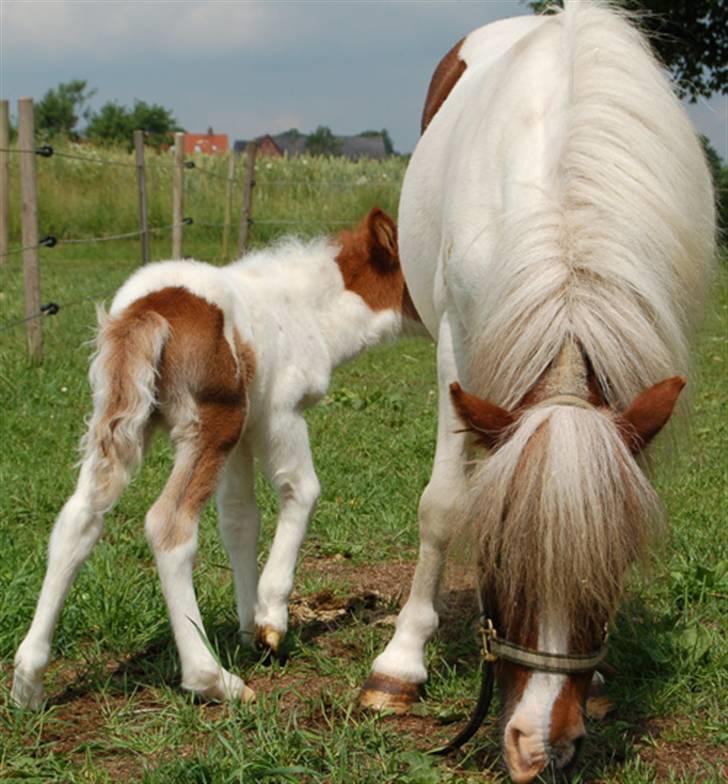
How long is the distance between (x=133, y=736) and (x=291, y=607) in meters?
1.25

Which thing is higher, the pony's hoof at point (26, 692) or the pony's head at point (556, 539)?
the pony's head at point (556, 539)

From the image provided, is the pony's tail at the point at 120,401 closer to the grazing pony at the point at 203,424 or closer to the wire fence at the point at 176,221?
the grazing pony at the point at 203,424

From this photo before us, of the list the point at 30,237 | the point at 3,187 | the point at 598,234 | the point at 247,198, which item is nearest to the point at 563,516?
the point at 598,234

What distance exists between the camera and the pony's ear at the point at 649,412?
259 centimetres

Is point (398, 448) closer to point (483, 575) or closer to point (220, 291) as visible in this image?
point (220, 291)

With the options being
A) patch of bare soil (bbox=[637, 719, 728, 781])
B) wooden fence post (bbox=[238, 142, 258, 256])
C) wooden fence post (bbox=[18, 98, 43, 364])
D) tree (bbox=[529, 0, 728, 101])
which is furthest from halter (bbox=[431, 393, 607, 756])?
tree (bbox=[529, 0, 728, 101])

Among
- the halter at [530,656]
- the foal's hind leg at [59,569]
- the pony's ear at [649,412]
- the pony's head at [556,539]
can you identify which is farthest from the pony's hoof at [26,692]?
the pony's ear at [649,412]

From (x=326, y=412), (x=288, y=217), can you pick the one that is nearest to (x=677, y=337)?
(x=326, y=412)

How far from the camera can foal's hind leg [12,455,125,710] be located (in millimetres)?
3182

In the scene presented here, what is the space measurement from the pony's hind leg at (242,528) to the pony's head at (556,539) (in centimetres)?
143

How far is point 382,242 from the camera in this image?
4926mm

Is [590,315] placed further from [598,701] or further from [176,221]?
[176,221]

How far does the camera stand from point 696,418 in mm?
7918

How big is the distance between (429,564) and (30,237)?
511 centimetres
